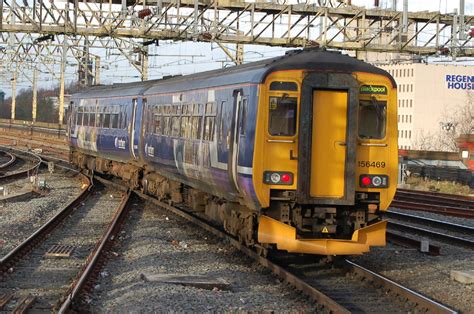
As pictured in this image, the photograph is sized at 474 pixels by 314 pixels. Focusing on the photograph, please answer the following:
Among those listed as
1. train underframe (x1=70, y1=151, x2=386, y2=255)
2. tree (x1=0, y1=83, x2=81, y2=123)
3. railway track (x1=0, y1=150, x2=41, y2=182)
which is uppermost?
tree (x1=0, y1=83, x2=81, y2=123)

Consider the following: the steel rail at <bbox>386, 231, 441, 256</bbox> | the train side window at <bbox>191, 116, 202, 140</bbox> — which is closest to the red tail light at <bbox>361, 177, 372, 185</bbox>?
the steel rail at <bbox>386, 231, 441, 256</bbox>

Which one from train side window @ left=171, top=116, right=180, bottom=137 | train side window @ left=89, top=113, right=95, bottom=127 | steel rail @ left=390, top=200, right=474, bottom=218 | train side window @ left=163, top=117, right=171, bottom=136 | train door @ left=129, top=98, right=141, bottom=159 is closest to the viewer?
train side window @ left=171, top=116, right=180, bottom=137

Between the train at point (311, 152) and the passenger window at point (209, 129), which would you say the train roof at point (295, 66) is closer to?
the train at point (311, 152)

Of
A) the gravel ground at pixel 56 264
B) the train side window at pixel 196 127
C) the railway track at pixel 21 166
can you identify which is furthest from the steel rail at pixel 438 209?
the railway track at pixel 21 166

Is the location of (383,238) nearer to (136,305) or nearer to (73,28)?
(136,305)

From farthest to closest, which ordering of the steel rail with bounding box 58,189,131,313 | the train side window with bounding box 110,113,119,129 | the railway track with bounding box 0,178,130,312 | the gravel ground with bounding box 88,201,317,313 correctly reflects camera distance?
the train side window with bounding box 110,113,119,129 < the railway track with bounding box 0,178,130,312 < the gravel ground with bounding box 88,201,317,313 < the steel rail with bounding box 58,189,131,313

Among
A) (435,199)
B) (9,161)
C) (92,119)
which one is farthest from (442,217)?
(9,161)

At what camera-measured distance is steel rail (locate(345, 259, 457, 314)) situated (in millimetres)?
8824

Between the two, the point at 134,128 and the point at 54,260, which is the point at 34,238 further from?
the point at 134,128

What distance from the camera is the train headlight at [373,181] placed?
11.7 metres

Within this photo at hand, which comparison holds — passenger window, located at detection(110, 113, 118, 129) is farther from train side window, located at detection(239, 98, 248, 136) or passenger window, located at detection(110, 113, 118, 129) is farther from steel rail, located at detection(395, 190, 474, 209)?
train side window, located at detection(239, 98, 248, 136)

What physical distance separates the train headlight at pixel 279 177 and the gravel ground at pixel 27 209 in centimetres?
431

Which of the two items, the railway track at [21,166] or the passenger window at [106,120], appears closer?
the passenger window at [106,120]

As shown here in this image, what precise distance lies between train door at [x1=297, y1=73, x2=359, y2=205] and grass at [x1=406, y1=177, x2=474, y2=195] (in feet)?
75.0
